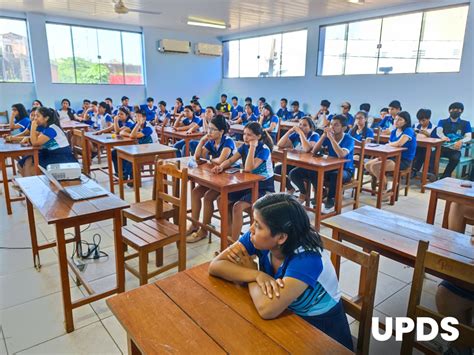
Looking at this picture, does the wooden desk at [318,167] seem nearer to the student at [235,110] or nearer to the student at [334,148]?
the student at [334,148]

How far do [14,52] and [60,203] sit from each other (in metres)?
8.07

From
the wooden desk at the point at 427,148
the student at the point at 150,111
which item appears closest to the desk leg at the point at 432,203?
the wooden desk at the point at 427,148

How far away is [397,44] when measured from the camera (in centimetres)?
699

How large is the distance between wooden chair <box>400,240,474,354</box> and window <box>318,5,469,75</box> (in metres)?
6.37

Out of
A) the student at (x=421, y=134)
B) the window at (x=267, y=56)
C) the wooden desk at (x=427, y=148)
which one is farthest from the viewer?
the window at (x=267, y=56)

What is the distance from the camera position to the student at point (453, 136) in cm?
509

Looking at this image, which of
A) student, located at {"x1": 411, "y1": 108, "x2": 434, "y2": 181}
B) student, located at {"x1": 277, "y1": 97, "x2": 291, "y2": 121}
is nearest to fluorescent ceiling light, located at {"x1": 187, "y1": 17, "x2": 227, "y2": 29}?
student, located at {"x1": 277, "y1": 97, "x2": 291, "y2": 121}

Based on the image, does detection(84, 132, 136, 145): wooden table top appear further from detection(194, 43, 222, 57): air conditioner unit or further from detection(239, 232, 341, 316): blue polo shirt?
detection(194, 43, 222, 57): air conditioner unit

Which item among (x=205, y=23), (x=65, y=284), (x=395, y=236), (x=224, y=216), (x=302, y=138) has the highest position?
(x=205, y=23)

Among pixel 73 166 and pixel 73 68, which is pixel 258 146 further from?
pixel 73 68

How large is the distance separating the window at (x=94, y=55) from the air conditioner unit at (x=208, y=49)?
73.7 inches

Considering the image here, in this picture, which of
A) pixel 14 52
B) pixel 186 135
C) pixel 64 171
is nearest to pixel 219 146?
pixel 64 171

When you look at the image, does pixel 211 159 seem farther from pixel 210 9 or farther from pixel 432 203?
pixel 210 9

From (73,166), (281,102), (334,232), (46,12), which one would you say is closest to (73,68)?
(46,12)
